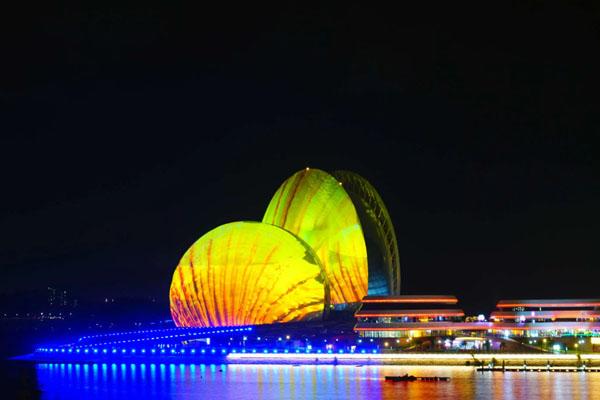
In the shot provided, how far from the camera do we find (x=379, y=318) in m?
104

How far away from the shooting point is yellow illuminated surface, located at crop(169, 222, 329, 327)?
4065 inches

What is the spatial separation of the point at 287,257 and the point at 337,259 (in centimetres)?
598

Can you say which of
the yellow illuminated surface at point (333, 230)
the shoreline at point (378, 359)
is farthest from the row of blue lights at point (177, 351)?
the yellow illuminated surface at point (333, 230)

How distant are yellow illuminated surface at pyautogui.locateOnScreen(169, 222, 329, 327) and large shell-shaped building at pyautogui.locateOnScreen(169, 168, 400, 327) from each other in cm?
8

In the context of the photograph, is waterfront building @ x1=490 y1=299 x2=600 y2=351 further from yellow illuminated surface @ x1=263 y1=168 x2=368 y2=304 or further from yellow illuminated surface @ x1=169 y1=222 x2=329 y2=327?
yellow illuminated surface @ x1=169 y1=222 x2=329 y2=327

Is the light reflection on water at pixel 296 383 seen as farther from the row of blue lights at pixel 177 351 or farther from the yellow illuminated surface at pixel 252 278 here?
the yellow illuminated surface at pixel 252 278

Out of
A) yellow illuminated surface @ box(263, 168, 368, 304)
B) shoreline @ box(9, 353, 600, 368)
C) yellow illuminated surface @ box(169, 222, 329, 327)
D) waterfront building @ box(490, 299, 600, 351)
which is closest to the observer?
shoreline @ box(9, 353, 600, 368)

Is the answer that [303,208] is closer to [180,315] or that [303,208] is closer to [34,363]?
[180,315]

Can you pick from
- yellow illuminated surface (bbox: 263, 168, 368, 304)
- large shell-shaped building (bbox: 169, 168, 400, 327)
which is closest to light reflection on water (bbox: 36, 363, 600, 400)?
large shell-shaped building (bbox: 169, 168, 400, 327)

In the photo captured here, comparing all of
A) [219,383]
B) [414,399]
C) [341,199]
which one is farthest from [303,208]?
[414,399]

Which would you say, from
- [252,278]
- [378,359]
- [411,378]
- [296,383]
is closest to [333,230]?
[252,278]

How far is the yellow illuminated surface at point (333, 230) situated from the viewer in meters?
107

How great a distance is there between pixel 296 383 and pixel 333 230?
29720 millimetres

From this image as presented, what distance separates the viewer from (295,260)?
103125mm
